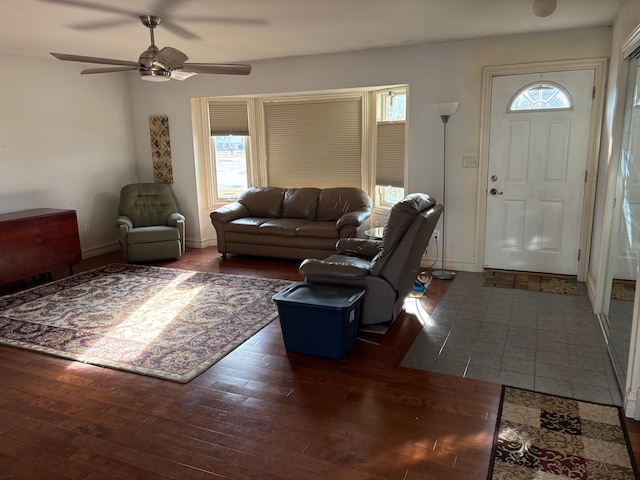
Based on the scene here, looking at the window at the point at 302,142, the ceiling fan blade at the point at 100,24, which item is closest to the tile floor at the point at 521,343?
the window at the point at 302,142

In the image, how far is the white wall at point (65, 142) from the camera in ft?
17.3

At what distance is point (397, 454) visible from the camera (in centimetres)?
218

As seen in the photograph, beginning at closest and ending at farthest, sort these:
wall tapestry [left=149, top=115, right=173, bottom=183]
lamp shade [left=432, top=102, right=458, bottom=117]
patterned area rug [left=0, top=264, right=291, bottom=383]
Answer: patterned area rug [left=0, top=264, right=291, bottom=383] → lamp shade [left=432, top=102, right=458, bottom=117] → wall tapestry [left=149, top=115, right=173, bottom=183]

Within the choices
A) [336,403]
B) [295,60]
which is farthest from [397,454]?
[295,60]

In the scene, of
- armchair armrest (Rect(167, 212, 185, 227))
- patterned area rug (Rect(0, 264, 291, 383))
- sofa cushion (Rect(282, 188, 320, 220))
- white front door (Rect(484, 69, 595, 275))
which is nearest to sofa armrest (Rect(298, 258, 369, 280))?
patterned area rug (Rect(0, 264, 291, 383))

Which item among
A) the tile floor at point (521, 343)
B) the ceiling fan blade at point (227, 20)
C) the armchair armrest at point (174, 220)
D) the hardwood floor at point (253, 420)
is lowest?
the hardwood floor at point (253, 420)

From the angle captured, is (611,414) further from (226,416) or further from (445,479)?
(226,416)

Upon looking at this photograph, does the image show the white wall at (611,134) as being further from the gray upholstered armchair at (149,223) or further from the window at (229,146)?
Answer: the gray upholstered armchair at (149,223)

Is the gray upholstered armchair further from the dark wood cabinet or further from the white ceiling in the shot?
the white ceiling

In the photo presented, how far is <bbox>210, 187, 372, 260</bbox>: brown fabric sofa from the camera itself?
5457mm

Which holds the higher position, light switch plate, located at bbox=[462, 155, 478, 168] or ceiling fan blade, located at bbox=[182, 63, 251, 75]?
ceiling fan blade, located at bbox=[182, 63, 251, 75]

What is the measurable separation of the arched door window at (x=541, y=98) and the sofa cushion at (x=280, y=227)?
2.77 m

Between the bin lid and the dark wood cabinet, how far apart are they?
3197mm

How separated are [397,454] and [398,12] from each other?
3.40m
